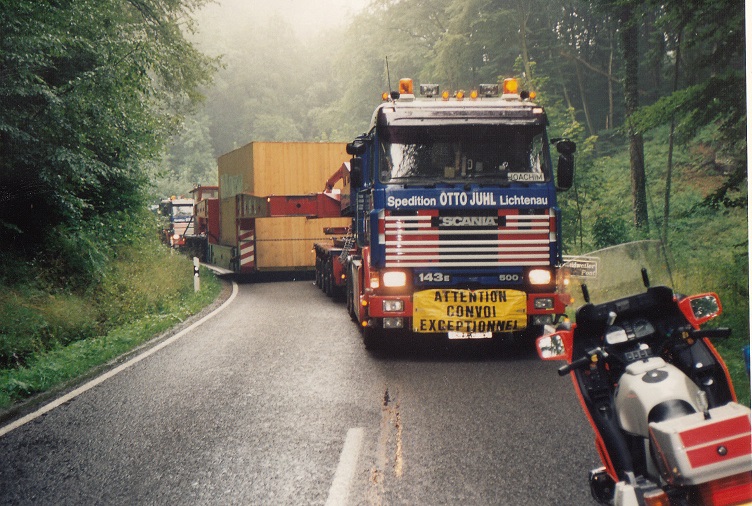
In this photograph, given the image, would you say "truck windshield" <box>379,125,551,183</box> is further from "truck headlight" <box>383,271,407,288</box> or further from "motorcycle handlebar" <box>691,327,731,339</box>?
"motorcycle handlebar" <box>691,327,731,339</box>

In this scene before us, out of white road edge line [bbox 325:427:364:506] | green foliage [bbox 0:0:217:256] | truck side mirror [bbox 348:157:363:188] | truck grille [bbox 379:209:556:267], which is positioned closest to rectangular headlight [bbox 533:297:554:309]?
truck grille [bbox 379:209:556:267]

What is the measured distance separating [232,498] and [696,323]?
2954 mm

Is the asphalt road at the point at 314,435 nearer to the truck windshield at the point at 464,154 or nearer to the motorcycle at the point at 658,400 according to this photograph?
the motorcycle at the point at 658,400

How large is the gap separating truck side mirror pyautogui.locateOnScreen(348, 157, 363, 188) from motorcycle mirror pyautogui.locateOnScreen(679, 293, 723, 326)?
6.52 m

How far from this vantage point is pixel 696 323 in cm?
386

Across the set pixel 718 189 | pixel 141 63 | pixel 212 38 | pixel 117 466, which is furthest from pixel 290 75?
pixel 117 466

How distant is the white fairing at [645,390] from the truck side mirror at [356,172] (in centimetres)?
664

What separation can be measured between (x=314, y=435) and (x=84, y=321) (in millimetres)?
7916

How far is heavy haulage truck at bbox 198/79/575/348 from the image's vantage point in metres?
8.96

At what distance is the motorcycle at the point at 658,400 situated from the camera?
9.95 feet

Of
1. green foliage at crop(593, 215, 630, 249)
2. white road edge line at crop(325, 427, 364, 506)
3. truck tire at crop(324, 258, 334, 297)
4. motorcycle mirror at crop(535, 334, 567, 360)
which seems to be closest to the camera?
motorcycle mirror at crop(535, 334, 567, 360)

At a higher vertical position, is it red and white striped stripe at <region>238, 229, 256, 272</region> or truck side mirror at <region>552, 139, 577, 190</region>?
truck side mirror at <region>552, 139, 577, 190</region>

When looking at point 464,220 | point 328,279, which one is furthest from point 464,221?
point 328,279

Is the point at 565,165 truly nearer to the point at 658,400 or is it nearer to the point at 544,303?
the point at 544,303
